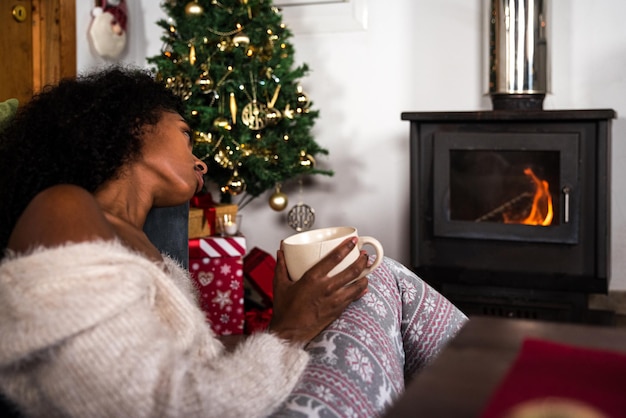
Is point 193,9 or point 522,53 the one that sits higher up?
point 193,9

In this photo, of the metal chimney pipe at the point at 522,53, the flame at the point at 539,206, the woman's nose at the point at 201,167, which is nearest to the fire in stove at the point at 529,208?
the flame at the point at 539,206

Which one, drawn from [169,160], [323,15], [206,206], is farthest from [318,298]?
[323,15]

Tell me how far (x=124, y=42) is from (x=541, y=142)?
2.02 meters

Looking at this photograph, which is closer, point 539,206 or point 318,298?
point 318,298

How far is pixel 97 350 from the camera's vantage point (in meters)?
0.79

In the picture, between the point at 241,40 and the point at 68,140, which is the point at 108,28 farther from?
the point at 68,140

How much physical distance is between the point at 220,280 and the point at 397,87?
1.24 metres

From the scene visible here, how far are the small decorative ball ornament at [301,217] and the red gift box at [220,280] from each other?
0.64 metres

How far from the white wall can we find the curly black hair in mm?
2241

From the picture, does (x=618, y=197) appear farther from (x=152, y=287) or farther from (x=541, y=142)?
(x=152, y=287)

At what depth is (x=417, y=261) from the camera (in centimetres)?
292

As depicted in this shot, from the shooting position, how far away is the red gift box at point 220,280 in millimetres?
2854

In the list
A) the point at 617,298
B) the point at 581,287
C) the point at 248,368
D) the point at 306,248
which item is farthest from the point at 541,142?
the point at 248,368

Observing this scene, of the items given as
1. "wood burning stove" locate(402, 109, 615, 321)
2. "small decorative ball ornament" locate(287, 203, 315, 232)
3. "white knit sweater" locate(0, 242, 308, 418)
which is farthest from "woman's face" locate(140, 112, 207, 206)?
"small decorative ball ornament" locate(287, 203, 315, 232)
